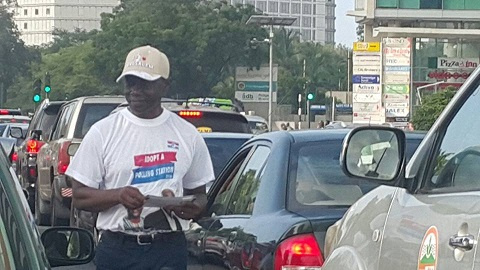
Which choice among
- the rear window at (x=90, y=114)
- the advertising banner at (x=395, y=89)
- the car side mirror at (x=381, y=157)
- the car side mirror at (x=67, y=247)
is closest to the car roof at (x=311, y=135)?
the car side mirror at (x=381, y=157)

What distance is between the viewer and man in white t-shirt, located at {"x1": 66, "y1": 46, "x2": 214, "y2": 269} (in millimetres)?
5742

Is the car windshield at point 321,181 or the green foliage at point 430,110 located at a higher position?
the car windshield at point 321,181

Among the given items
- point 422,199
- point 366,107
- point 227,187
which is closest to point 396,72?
point 366,107

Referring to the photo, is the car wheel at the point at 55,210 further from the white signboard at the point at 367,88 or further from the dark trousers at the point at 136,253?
the white signboard at the point at 367,88

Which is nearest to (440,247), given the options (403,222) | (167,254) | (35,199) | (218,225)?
(403,222)

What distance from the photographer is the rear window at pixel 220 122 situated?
12766mm

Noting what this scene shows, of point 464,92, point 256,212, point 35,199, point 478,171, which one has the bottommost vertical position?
point 35,199

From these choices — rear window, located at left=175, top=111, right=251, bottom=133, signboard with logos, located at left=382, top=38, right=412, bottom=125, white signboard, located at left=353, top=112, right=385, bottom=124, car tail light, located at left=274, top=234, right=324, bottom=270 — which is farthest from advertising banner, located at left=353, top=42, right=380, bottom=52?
car tail light, located at left=274, top=234, right=324, bottom=270

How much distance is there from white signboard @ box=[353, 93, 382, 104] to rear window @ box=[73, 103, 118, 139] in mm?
43446

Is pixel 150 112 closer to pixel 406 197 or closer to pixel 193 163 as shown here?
pixel 193 163

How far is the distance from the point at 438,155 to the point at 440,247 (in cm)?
62

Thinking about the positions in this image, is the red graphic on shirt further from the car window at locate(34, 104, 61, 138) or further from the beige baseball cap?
the car window at locate(34, 104, 61, 138)

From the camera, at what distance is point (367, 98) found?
5775 cm

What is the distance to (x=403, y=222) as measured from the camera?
415 cm
